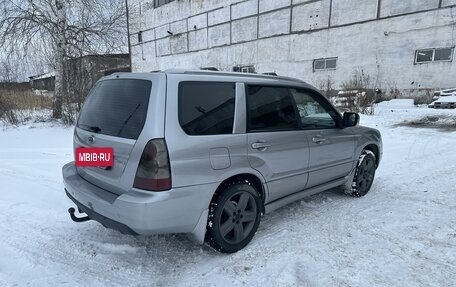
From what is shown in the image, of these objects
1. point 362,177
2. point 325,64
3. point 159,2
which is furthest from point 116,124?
point 159,2

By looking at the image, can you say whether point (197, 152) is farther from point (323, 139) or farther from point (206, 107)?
point (323, 139)

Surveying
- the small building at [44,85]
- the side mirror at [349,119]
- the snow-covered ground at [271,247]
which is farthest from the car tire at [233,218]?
the small building at [44,85]

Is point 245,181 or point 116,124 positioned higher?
point 116,124

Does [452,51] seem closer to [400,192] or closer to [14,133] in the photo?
[400,192]

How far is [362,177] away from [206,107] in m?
2.93

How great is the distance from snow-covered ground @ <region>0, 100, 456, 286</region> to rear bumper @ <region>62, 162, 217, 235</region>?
0.45 meters

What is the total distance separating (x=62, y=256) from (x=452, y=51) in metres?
17.1

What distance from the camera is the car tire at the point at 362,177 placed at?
14.7ft

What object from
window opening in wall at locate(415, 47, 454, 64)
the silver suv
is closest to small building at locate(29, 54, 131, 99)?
the silver suv

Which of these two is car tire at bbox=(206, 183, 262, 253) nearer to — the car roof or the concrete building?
the car roof

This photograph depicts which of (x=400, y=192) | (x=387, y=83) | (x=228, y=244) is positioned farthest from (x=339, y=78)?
(x=228, y=244)

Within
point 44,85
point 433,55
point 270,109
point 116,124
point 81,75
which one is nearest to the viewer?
point 116,124

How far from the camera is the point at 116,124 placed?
2.75 m

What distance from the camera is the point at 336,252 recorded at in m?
3.06
